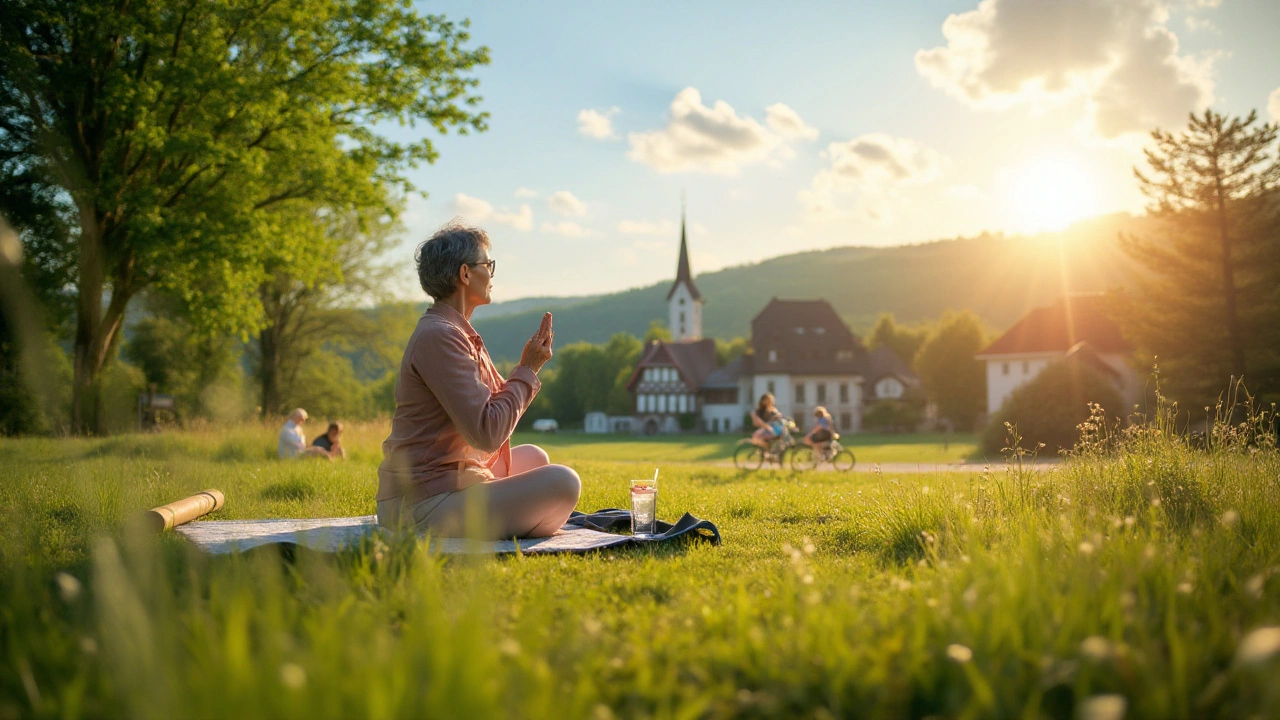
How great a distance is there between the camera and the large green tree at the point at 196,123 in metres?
15.5

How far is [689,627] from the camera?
283 centimetres

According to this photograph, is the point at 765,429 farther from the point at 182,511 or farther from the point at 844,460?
the point at 182,511

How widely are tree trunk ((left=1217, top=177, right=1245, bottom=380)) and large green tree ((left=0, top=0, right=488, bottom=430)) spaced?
24.0 meters

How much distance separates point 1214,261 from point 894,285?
135 meters

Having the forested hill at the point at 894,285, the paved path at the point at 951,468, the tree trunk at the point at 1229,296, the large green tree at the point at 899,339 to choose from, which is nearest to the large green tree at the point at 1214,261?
the tree trunk at the point at 1229,296

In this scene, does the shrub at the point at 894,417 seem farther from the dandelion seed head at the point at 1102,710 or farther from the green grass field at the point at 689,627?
the dandelion seed head at the point at 1102,710

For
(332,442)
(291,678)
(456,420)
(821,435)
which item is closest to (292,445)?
(332,442)

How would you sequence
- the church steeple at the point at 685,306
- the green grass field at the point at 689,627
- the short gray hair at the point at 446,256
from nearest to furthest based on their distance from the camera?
1. the green grass field at the point at 689,627
2. the short gray hair at the point at 446,256
3. the church steeple at the point at 685,306

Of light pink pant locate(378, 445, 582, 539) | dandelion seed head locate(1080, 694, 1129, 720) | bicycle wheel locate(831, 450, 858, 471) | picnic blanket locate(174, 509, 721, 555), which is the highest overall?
dandelion seed head locate(1080, 694, 1129, 720)

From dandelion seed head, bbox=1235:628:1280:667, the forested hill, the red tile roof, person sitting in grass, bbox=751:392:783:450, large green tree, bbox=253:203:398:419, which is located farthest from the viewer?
the forested hill

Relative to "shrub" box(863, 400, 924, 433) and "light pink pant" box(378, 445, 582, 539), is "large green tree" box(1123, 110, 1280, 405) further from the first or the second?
"shrub" box(863, 400, 924, 433)

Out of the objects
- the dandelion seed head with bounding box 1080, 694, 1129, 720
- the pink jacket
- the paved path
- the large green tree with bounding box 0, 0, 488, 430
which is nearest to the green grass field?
the dandelion seed head with bounding box 1080, 694, 1129, 720

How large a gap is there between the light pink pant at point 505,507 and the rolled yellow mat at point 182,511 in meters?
1.41

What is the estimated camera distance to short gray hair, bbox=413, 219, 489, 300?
15.8 ft
